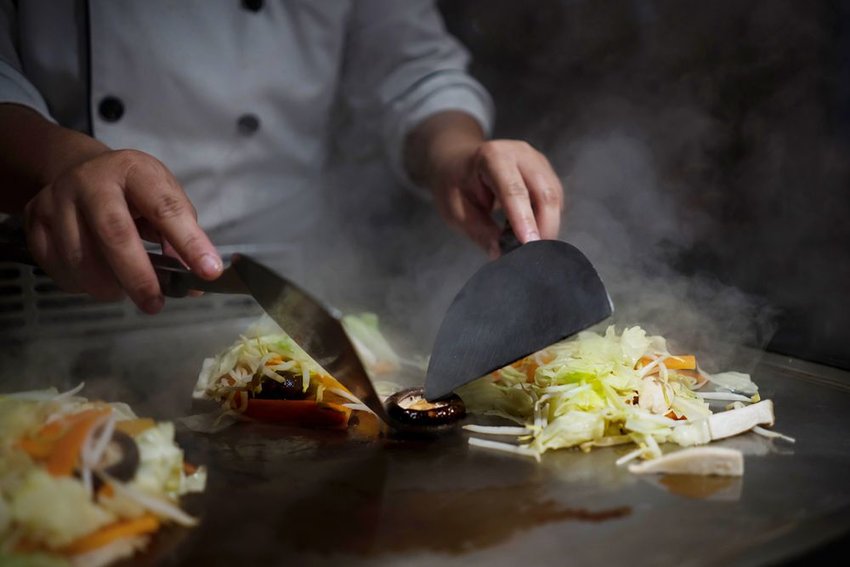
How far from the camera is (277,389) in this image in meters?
1.83

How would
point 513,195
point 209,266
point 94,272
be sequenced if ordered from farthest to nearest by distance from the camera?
point 513,195
point 94,272
point 209,266

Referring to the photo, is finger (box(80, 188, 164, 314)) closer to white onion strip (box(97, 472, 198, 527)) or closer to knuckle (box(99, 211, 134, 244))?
knuckle (box(99, 211, 134, 244))

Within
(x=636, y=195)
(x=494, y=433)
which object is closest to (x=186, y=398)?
(x=494, y=433)

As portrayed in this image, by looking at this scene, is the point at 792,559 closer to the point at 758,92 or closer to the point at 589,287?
the point at 589,287

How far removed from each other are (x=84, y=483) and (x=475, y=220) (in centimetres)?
167

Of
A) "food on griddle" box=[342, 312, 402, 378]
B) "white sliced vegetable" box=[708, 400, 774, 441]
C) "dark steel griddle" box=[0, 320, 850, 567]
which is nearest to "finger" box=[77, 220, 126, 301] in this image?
"dark steel griddle" box=[0, 320, 850, 567]

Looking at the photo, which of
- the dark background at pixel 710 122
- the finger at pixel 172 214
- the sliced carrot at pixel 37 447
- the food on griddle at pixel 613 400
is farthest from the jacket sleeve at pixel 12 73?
the dark background at pixel 710 122

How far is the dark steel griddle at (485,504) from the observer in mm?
1151

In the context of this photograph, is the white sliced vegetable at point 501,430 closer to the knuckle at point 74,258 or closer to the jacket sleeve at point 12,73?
the knuckle at point 74,258

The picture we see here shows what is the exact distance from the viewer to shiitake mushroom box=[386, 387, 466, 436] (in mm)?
1670

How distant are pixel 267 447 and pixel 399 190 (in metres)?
2.42

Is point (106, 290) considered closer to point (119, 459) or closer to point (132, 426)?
point (132, 426)

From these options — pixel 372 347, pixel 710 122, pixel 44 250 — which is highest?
pixel 710 122

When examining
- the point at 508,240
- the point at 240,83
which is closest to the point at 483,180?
the point at 508,240
